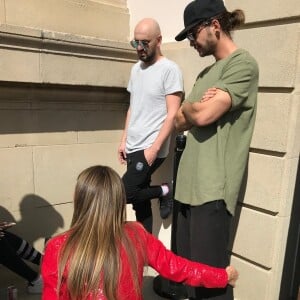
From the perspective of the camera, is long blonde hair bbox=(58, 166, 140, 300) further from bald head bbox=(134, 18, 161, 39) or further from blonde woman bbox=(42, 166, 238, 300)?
bald head bbox=(134, 18, 161, 39)

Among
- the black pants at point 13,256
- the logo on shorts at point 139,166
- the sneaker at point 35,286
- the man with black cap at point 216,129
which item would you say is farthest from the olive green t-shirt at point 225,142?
the sneaker at point 35,286

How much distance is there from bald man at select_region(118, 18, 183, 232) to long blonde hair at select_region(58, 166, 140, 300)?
152cm

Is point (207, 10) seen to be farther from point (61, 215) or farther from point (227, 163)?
point (61, 215)

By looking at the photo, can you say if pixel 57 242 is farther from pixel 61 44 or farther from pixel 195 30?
pixel 61 44

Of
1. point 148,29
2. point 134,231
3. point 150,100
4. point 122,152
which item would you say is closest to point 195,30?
point 148,29

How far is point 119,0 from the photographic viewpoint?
4.27 meters

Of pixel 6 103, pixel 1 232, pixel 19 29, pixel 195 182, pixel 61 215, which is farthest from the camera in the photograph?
pixel 61 215

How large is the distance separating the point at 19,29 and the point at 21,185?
143 centimetres

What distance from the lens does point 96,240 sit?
6.21 feet

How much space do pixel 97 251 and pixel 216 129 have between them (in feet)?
3.60

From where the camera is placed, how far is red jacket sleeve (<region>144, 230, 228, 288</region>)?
6.93 ft

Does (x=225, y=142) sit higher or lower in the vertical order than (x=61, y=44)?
lower

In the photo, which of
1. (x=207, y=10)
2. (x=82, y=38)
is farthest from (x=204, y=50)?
(x=82, y=38)

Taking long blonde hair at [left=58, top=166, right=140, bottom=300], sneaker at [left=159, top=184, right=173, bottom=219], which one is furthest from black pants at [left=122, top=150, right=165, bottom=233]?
long blonde hair at [left=58, top=166, right=140, bottom=300]
